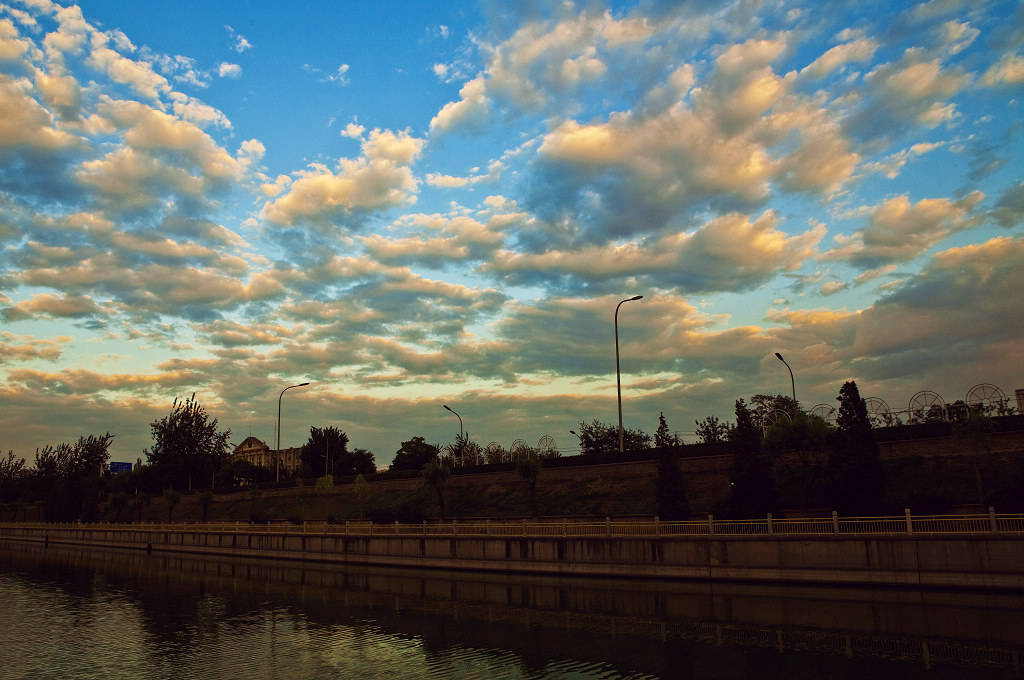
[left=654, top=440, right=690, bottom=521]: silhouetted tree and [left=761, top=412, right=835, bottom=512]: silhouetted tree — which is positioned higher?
[left=761, top=412, right=835, bottom=512]: silhouetted tree

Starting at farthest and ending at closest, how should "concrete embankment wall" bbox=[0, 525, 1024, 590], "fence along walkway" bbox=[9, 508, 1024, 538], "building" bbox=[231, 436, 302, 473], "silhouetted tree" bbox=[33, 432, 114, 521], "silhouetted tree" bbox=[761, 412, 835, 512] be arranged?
"building" bbox=[231, 436, 302, 473] < "silhouetted tree" bbox=[33, 432, 114, 521] < "silhouetted tree" bbox=[761, 412, 835, 512] < "fence along walkway" bbox=[9, 508, 1024, 538] < "concrete embankment wall" bbox=[0, 525, 1024, 590]

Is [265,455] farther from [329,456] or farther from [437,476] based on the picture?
[437,476]

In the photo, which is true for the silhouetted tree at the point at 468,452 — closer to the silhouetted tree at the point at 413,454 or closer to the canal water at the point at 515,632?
the silhouetted tree at the point at 413,454

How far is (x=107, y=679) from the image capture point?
1605 centimetres

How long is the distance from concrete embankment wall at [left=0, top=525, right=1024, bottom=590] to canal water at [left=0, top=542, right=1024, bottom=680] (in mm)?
774

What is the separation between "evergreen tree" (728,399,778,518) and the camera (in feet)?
110

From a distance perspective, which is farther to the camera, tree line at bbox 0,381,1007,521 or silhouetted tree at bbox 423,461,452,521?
silhouetted tree at bbox 423,461,452,521

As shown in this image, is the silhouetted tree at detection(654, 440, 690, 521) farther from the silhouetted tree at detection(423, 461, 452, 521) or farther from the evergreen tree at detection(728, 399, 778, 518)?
the silhouetted tree at detection(423, 461, 452, 521)

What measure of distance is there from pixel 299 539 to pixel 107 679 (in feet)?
110

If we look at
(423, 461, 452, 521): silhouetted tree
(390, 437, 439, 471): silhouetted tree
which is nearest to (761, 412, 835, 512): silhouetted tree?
(423, 461, 452, 521): silhouetted tree

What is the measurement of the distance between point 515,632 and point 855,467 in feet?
65.1

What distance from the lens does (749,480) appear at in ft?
112

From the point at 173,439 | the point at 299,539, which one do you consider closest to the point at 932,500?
the point at 299,539

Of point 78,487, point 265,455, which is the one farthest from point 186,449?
point 265,455
